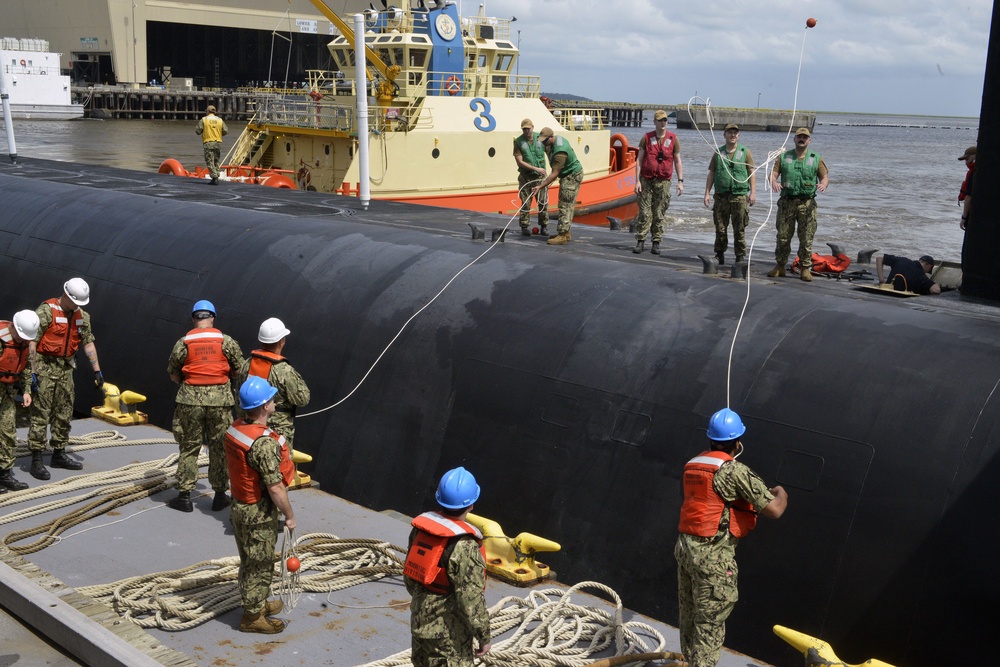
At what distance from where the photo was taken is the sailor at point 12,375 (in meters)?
8.88

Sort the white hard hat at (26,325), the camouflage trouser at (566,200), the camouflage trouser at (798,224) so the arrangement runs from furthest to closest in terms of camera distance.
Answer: the camouflage trouser at (566,200) → the camouflage trouser at (798,224) → the white hard hat at (26,325)

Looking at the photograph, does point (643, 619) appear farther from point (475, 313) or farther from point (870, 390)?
point (475, 313)

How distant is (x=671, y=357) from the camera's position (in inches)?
325

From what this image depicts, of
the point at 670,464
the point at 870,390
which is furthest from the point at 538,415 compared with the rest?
the point at 870,390

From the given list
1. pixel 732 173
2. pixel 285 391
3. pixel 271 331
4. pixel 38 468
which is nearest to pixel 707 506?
pixel 285 391

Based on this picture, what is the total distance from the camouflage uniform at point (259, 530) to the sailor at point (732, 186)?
577 centimetres

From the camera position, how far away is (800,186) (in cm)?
988

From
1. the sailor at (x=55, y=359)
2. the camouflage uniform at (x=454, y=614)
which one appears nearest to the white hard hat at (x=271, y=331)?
the sailor at (x=55, y=359)

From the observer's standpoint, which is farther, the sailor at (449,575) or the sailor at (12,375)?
the sailor at (12,375)

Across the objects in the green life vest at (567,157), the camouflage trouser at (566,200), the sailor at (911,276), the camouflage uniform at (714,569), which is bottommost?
the camouflage uniform at (714,569)

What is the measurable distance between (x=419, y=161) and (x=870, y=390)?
20.7 meters

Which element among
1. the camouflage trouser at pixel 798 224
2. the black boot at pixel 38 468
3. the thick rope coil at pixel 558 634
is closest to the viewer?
the thick rope coil at pixel 558 634

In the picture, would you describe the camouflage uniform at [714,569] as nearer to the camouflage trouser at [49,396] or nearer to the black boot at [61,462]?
the camouflage trouser at [49,396]

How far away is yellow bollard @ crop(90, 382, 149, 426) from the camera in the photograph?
11375mm
